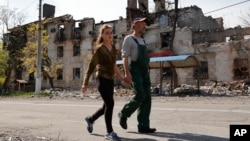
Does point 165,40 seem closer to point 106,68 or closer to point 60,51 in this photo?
point 60,51

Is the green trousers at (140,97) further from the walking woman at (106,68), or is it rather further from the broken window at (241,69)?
the broken window at (241,69)

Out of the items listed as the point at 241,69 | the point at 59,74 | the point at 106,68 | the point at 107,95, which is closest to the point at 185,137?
the point at 107,95

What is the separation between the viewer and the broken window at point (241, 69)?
3112cm

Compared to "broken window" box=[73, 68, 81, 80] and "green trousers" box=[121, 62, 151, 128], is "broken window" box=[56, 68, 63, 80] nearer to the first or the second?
"broken window" box=[73, 68, 81, 80]

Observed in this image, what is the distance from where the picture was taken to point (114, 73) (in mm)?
5473

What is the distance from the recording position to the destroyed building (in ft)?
105

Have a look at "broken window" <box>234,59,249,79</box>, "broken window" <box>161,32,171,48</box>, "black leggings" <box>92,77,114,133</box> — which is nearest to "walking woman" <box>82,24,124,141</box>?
"black leggings" <box>92,77,114,133</box>

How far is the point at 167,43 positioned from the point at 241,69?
9.51 metres

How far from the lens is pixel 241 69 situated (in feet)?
103

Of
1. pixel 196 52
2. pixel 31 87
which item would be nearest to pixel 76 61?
pixel 31 87

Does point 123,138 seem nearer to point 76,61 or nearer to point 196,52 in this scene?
point 196,52

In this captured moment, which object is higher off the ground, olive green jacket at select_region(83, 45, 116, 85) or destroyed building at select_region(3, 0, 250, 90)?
destroyed building at select_region(3, 0, 250, 90)

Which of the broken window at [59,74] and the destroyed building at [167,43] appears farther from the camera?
the broken window at [59,74]

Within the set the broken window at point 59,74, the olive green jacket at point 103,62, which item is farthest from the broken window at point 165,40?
the olive green jacket at point 103,62
